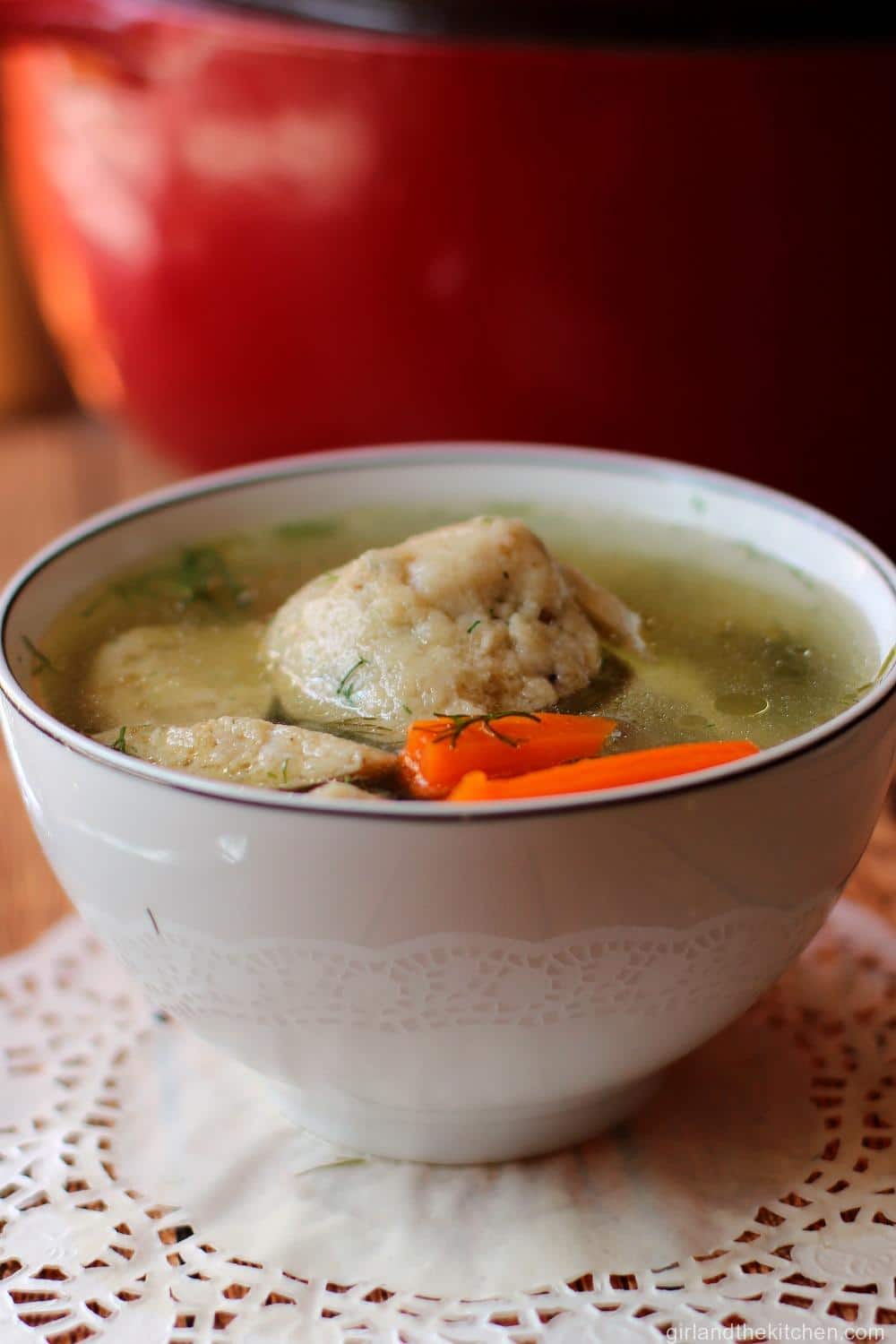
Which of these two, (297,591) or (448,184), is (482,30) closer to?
(448,184)

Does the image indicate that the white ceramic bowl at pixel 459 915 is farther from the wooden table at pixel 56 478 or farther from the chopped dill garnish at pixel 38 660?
the wooden table at pixel 56 478

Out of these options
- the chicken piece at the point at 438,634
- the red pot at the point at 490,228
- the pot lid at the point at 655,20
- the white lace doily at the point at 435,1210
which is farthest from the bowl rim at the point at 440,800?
the pot lid at the point at 655,20

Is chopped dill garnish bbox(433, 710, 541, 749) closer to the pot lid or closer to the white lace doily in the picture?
the white lace doily

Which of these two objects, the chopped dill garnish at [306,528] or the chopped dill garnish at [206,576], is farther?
the chopped dill garnish at [306,528]

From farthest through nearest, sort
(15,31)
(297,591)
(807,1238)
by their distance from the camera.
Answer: (15,31)
(297,591)
(807,1238)

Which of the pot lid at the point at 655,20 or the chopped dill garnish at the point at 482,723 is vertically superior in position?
the pot lid at the point at 655,20

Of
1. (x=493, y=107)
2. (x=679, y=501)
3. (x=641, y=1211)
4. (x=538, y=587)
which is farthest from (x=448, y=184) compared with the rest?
(x=641, y=1211)
